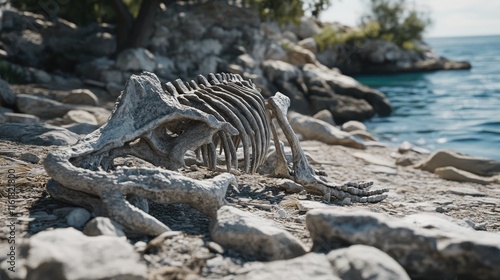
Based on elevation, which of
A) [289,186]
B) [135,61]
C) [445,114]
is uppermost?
[135,61]

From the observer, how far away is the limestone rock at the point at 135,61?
14.8 meters

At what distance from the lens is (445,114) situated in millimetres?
17984

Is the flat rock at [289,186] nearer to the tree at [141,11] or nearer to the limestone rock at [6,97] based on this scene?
the limestone rock at [6,97]

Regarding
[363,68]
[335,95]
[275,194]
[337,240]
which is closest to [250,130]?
[275,194]

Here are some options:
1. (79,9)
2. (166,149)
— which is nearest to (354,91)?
(79,9)

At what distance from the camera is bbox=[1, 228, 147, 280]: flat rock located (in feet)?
7.52

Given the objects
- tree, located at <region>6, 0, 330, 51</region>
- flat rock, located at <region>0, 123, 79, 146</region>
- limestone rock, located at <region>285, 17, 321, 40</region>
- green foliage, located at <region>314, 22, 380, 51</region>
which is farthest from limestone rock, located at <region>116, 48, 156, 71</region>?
limestone rock, located at <region>285, 17, 321, 40</region>

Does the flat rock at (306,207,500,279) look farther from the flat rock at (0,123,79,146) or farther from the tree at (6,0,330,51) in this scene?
the tree at (6,0,330,51)

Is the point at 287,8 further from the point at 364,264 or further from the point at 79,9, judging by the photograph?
the point at 364,264

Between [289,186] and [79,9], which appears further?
[79,9]

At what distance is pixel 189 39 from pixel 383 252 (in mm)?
15162

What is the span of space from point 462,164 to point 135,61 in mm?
9879

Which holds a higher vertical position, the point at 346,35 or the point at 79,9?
the point at 79,9

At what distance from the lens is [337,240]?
9.75 feet
